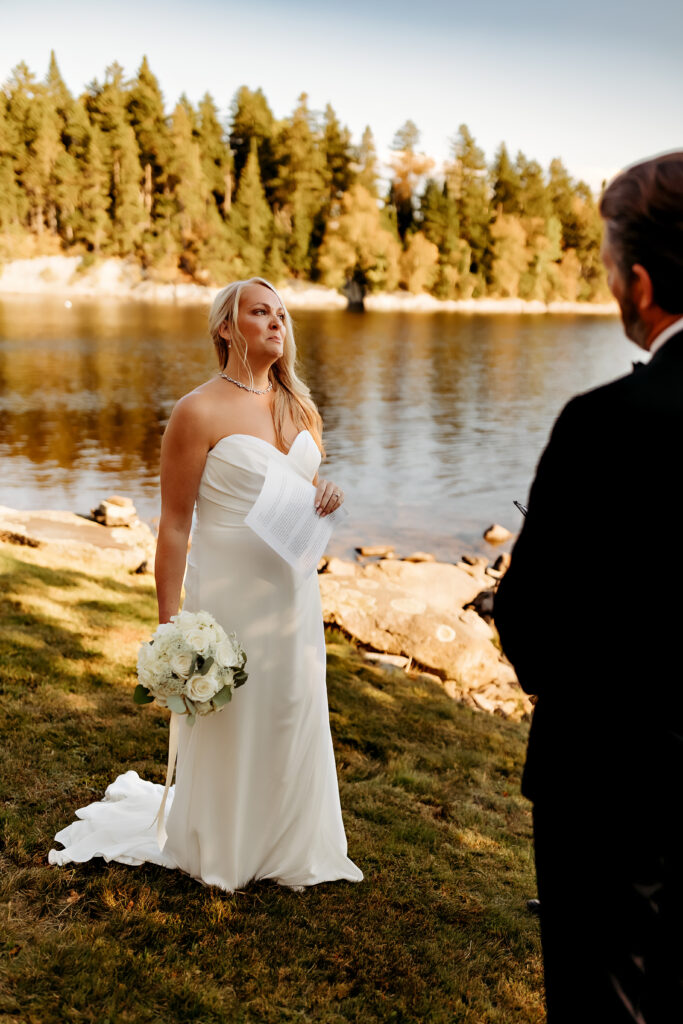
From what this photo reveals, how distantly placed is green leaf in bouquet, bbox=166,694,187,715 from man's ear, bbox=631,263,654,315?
2316 mm

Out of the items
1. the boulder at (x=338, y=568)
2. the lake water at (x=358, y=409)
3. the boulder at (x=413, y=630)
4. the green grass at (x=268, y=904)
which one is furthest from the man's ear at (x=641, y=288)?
the lake water at (x=358, y=409)

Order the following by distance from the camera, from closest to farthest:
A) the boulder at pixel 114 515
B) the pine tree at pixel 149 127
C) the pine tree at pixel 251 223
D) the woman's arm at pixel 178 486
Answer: the woman's arm at pixel 178 486, the boulder at pixel 114 515, the pine tree at pixel 251 223, the pine tree at pixel 149 127

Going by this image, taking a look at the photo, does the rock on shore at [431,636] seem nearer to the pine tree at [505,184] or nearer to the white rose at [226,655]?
the white rose at [226,655]

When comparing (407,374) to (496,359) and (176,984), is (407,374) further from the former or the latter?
(176,984)

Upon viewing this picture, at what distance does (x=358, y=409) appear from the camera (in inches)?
1110

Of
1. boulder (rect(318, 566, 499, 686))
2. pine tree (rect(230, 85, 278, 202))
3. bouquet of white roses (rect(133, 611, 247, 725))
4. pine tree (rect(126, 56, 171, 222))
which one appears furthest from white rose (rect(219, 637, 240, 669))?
pine tree (rect(230, 85, 278, 202))

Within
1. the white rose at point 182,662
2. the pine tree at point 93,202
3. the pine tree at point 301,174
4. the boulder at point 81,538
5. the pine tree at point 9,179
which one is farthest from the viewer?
the pine tree at point 301,174

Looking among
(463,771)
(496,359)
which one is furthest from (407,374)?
(463,771)

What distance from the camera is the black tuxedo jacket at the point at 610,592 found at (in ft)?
5.29

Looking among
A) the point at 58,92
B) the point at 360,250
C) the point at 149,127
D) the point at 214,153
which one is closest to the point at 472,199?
the point at 360,250

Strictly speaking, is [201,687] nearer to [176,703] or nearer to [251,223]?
[176,703]

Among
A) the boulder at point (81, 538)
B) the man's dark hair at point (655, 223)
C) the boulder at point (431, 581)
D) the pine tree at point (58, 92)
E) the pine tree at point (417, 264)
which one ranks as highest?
the pine tree at point (58, 92)

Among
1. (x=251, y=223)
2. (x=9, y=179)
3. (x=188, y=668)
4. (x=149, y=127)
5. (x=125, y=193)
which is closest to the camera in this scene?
(x=188, y=668)

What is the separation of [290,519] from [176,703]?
0.92m
